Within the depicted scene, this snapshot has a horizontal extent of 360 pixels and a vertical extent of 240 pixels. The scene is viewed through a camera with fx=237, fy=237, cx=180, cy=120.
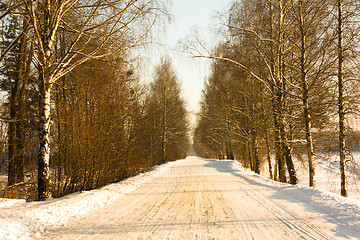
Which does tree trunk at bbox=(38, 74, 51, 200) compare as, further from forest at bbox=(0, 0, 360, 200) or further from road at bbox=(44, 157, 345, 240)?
road at bbox=(44, 157, 345, 240)

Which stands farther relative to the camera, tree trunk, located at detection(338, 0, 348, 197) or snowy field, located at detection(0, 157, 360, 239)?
tree trunk, located at detection(338, 0, 348, 197)

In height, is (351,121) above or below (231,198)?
above

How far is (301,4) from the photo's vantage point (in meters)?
8.17

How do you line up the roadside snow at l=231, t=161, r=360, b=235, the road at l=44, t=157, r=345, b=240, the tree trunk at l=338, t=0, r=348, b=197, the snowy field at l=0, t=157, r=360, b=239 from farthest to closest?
the tree trunk at l=338, t=0, r=348, b=197
the roadside snow at l=231, t=161, r=360, b=235
the snowy field at l=0, t=157, r=360, b=239
the road at l=44, t=157, r=345, b=240

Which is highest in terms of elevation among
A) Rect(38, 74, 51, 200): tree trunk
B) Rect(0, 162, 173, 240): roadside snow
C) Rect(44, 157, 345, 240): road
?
Rect(38, 74, 51, 200): tree trunk

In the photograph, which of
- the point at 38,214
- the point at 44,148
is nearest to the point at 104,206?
the point at 38,214

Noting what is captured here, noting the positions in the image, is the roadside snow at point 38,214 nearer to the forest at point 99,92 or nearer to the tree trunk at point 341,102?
the forest at point 99,92

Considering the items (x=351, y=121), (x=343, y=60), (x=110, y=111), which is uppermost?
(x=343, y=60)

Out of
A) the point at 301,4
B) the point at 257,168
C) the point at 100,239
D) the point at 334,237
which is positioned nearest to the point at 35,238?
the point at 100,239

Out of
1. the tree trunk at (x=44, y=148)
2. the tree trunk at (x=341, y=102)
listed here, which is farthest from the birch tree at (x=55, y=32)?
the tree trunk at (x=341, y=102)

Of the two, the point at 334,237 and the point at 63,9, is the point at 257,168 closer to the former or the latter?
the point at 334,237

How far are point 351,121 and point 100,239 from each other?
8.05 meters

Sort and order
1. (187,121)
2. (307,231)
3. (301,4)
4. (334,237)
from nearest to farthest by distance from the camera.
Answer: (334,237), (307,231), (301,4), (187,121)

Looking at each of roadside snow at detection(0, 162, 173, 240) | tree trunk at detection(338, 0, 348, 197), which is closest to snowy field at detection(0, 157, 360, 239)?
roadside snow at detection(0, 162, 173, 240)
